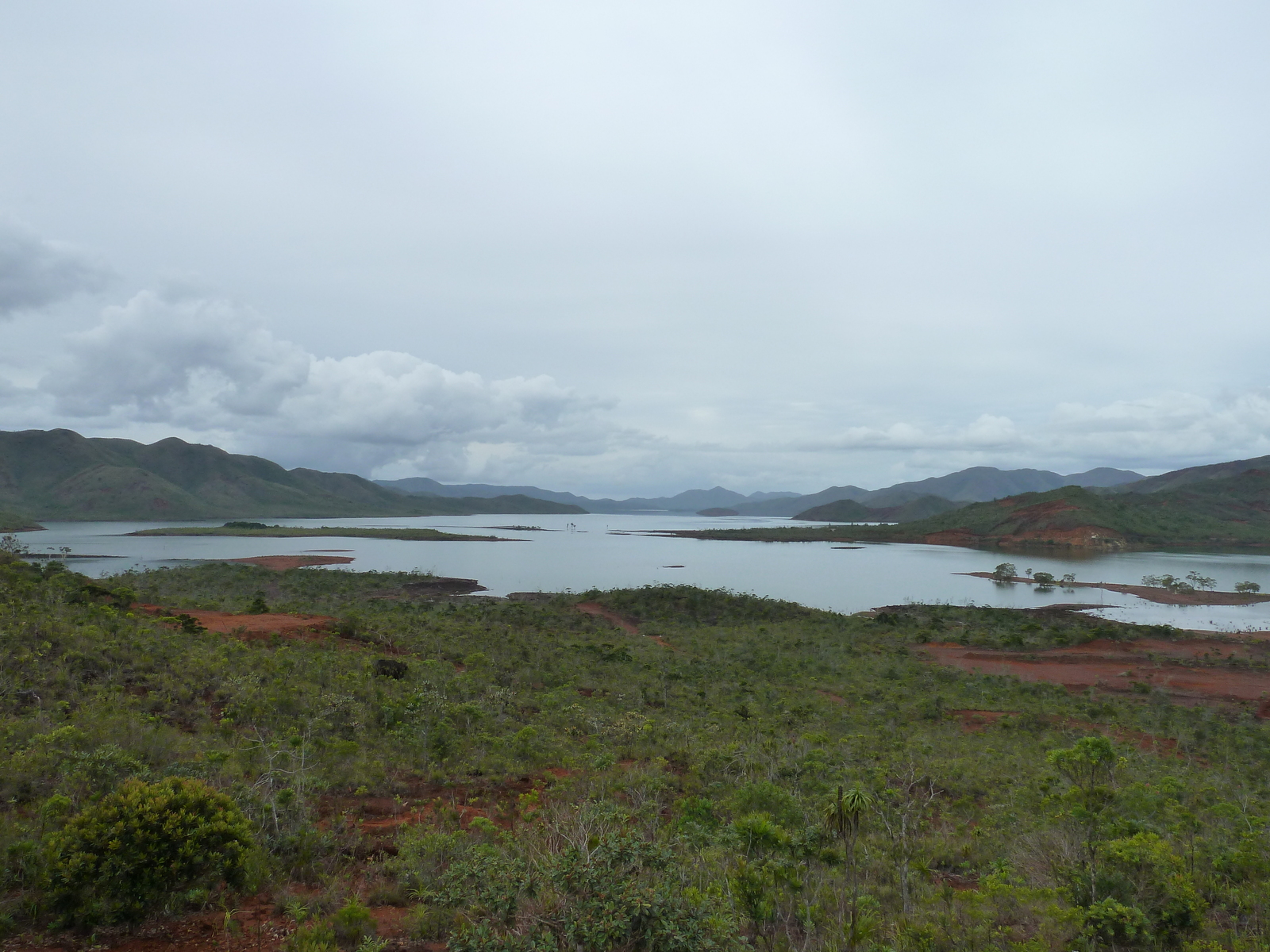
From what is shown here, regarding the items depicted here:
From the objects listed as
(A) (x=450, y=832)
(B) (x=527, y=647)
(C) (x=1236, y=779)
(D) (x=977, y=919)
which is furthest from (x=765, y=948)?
(B) (x=527, y=647)

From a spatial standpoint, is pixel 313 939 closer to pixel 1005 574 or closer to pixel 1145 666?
pixel 1145 666

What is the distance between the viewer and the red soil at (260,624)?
17.1 m

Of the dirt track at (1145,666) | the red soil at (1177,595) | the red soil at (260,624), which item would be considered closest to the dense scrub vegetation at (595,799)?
the red soil at (260,624)

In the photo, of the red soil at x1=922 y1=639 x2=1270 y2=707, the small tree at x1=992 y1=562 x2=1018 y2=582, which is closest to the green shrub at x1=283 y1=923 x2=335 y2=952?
the red soil at x1=922 y1=639 x2=1270 y2=707

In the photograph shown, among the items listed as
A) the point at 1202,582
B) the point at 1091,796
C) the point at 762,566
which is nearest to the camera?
the point at 1091,796

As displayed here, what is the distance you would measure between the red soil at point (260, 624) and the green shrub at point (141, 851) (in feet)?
41.3

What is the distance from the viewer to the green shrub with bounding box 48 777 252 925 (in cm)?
462

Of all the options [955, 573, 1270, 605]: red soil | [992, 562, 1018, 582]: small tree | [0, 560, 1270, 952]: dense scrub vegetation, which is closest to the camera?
[0, 560, 1270, 952]: dense scrub vegetation

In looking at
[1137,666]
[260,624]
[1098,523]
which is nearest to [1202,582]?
[1137,666]

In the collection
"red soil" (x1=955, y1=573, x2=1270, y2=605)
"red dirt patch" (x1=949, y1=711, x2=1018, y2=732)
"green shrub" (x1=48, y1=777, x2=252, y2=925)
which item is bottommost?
"red soil" (x1=955, y1=573, x2=1270, y2=605)

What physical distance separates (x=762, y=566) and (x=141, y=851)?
70.6 m

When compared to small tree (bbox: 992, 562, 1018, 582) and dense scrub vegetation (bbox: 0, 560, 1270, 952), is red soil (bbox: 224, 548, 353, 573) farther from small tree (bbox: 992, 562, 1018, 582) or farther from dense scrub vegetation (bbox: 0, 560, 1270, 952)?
small tree (bbox: 992, 562, 1018, 582)

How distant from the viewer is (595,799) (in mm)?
8055

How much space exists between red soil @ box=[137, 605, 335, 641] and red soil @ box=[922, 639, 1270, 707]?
22494 mm
